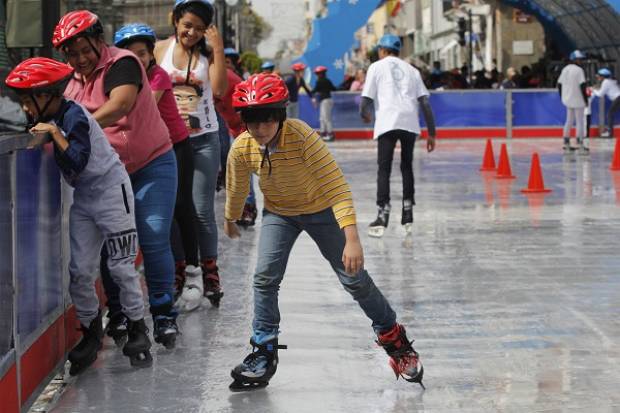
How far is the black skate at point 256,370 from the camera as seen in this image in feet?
18.0

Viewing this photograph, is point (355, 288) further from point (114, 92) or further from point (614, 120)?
point (614, 120)

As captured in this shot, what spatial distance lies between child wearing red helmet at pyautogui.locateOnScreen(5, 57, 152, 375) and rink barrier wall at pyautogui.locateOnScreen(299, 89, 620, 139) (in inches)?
885

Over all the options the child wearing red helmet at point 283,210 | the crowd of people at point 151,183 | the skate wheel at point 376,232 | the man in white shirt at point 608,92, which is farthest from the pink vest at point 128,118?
the man in white shirt at point 608,92

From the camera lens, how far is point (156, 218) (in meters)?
6.25

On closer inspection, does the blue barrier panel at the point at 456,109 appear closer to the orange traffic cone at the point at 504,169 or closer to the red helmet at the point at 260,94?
the orange traffic cone at the point at 504,169

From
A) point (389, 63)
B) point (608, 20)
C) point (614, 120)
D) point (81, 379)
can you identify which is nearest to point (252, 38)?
point (608, 20)

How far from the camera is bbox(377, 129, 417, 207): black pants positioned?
1094cm

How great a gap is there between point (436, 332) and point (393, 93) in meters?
4.42

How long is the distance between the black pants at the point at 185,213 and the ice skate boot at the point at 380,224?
3438mm

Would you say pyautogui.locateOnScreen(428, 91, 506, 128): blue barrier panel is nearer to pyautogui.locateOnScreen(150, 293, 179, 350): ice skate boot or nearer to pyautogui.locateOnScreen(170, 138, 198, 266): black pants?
pyautogui.locateOnScreen(170, 138, 198, 266): black pants

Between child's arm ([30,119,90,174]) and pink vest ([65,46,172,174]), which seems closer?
child's arm ([30,119,90,174])

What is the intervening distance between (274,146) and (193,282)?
231cm

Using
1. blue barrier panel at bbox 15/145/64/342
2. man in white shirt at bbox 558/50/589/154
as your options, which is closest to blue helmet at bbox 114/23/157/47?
blue barrier panel at bbox 15/145/64/342

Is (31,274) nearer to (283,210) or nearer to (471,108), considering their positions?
(283,210)
